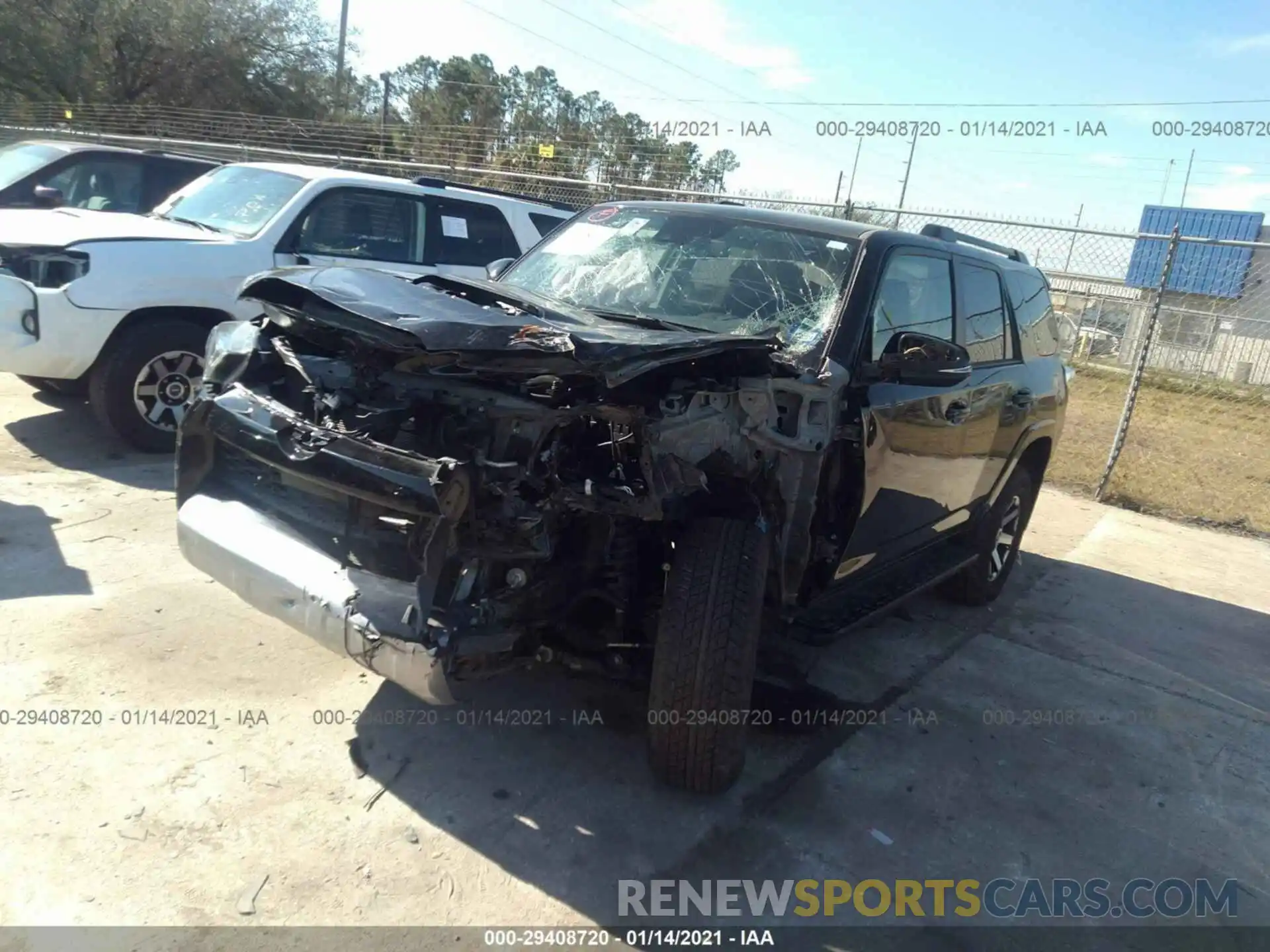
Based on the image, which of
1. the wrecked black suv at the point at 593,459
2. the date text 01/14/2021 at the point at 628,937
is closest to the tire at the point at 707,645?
the wrecked black suv at the point at 593,459

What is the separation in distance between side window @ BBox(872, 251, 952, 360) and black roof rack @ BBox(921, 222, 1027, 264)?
0.17m

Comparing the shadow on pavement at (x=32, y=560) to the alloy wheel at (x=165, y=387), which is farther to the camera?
the alloy wheel at (x=165, y=387)

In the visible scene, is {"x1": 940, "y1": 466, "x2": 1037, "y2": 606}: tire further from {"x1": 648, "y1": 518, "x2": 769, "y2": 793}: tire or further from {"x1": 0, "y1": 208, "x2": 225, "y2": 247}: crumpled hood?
{"x1": 0, "y1": 208, "x2": 225, "y2": 247}: crumpled hood

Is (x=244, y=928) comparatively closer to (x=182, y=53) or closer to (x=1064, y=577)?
(x=1064, y=577)

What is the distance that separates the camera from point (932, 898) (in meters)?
2.82

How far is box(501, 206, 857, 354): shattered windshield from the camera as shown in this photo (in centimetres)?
359

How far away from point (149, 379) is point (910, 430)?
14.8ft

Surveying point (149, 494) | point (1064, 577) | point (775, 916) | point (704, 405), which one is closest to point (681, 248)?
point (704, 405)

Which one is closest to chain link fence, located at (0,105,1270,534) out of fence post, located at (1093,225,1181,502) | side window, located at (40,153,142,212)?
fence post, located at (1093,225,1181,502)

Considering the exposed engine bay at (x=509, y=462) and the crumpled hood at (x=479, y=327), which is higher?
the crumpled hood at (x=479, y=327)

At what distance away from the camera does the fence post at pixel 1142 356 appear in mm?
7523

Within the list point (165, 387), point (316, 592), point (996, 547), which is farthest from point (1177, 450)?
point (316, 592)

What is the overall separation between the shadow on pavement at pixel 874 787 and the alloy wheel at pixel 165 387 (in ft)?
10.4

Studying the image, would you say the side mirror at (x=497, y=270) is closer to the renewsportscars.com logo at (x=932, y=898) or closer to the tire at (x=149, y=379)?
the tire at (x=149, y=379)
